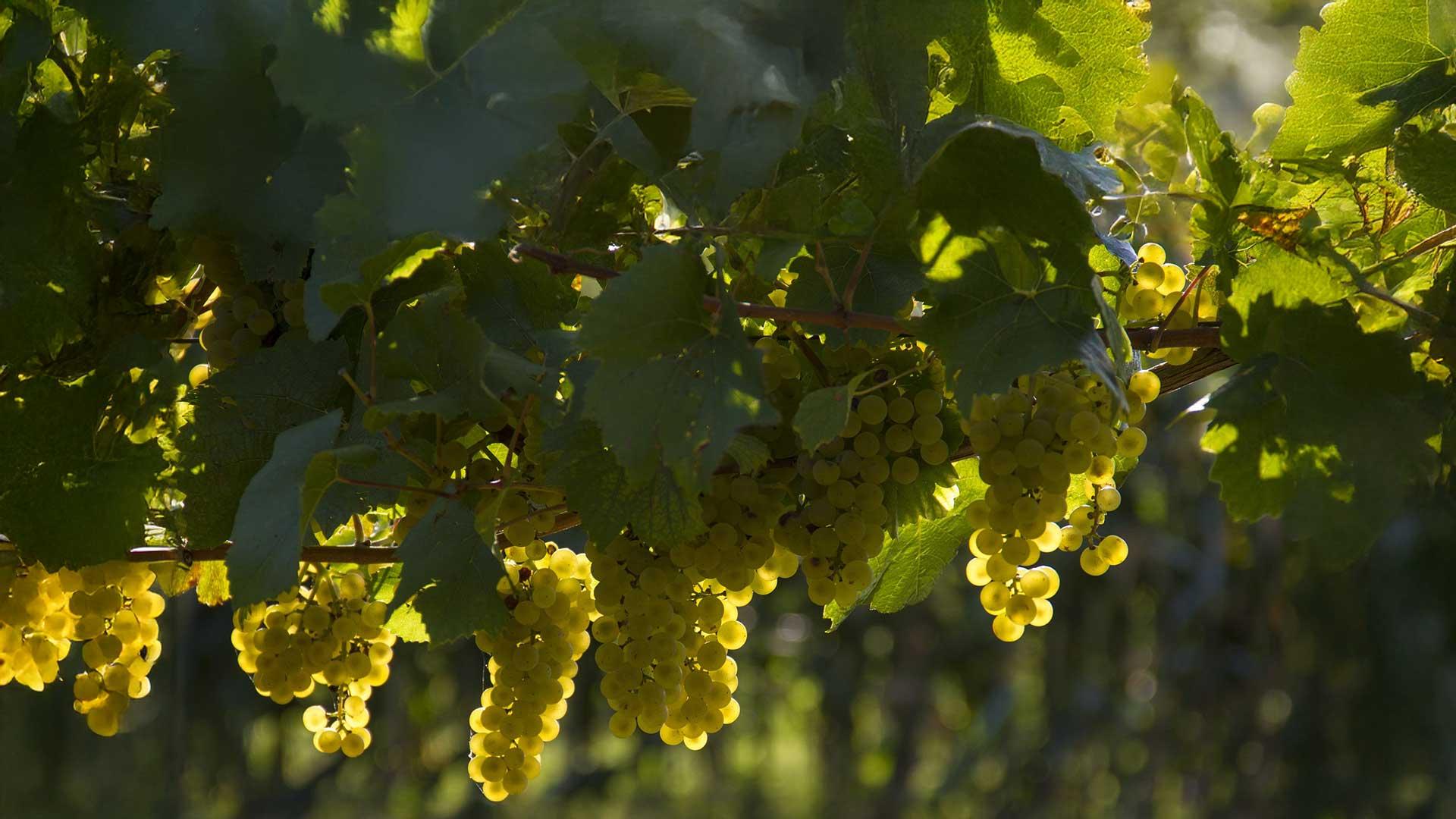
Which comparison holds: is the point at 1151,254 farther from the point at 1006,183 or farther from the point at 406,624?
the point at 406,624

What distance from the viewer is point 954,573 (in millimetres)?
4898

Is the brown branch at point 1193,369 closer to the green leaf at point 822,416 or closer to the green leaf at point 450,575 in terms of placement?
the green leaf at point 822,416

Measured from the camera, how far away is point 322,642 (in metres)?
0.72

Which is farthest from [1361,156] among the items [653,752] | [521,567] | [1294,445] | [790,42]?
[653,752]

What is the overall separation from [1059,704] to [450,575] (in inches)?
189

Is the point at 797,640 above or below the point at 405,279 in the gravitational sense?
below

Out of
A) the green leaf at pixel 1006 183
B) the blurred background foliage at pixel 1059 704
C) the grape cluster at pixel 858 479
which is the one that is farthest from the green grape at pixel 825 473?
the blurred background foliage at pixel 1059 704

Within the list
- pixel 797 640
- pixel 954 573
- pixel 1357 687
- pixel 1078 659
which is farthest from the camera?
pixel 797 640

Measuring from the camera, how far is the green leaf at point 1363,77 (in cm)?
63

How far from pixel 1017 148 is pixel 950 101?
0.39 ft

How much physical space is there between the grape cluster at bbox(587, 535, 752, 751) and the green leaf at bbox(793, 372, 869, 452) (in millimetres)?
125

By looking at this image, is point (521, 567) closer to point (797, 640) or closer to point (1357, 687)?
point (1357, 687)

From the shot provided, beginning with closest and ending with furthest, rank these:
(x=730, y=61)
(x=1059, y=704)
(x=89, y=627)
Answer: (x=730, y=61) → (x=89, y=627) → (x=1059, y=704)

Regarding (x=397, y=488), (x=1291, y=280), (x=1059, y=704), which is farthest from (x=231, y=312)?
(x=1059, y=704)
